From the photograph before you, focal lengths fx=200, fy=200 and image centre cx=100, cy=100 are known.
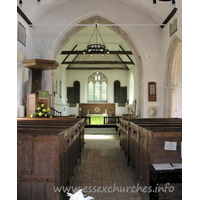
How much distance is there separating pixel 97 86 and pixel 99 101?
1371 mm

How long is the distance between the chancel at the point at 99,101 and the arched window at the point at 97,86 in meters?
0.09

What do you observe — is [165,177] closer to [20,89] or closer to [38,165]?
[38,165]

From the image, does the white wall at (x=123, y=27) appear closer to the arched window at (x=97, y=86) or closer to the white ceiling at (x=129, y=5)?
the white ceiling at (x=129, y=5)

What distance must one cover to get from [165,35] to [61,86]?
871 cm

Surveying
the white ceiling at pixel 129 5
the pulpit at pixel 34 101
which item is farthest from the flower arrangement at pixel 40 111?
the white ceiling at pixel 129 5

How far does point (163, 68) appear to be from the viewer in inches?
369

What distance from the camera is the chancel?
2.51 m

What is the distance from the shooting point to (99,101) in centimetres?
1798

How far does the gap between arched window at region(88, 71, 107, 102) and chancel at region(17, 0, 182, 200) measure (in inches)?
3.6

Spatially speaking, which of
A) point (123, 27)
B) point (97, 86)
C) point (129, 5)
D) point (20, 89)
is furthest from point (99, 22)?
point (97, 86)

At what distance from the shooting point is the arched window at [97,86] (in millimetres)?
18062

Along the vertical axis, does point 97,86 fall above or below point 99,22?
below
